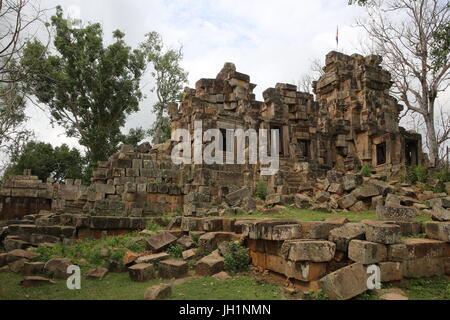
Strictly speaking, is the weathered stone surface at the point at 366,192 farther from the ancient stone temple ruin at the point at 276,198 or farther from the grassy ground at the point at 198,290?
the grassy ground at the point at 198,290

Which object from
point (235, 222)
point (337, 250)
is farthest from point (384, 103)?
point (337, 250)

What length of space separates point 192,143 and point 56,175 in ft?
71.2

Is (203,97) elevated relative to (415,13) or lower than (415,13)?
lower

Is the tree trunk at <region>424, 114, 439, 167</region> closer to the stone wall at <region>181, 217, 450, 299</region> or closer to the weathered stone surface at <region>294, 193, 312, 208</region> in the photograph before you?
the weathered stone surface at <region>294, 193, 312, 208</region>

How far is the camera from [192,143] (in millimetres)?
15406

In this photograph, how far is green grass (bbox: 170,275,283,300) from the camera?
4980mm

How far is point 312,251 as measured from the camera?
205 inches

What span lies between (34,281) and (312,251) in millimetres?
4656

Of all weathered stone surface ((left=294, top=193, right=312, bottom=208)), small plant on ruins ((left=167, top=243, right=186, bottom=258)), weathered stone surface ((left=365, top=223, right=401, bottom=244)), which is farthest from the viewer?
weathered stone surface ((left=294, top=193, right=312, bottom=208))

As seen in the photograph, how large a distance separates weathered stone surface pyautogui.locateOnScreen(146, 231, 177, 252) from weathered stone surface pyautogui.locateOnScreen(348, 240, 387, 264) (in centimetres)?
395

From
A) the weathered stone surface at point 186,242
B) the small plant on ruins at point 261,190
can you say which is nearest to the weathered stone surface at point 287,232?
the weathered stone surface at point 186,242

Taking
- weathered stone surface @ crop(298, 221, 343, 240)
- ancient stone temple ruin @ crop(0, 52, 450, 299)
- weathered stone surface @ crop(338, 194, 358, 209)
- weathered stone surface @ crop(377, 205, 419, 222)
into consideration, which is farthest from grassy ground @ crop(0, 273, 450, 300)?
weathered stone surface @ crop(338, 194, 358, 209)
